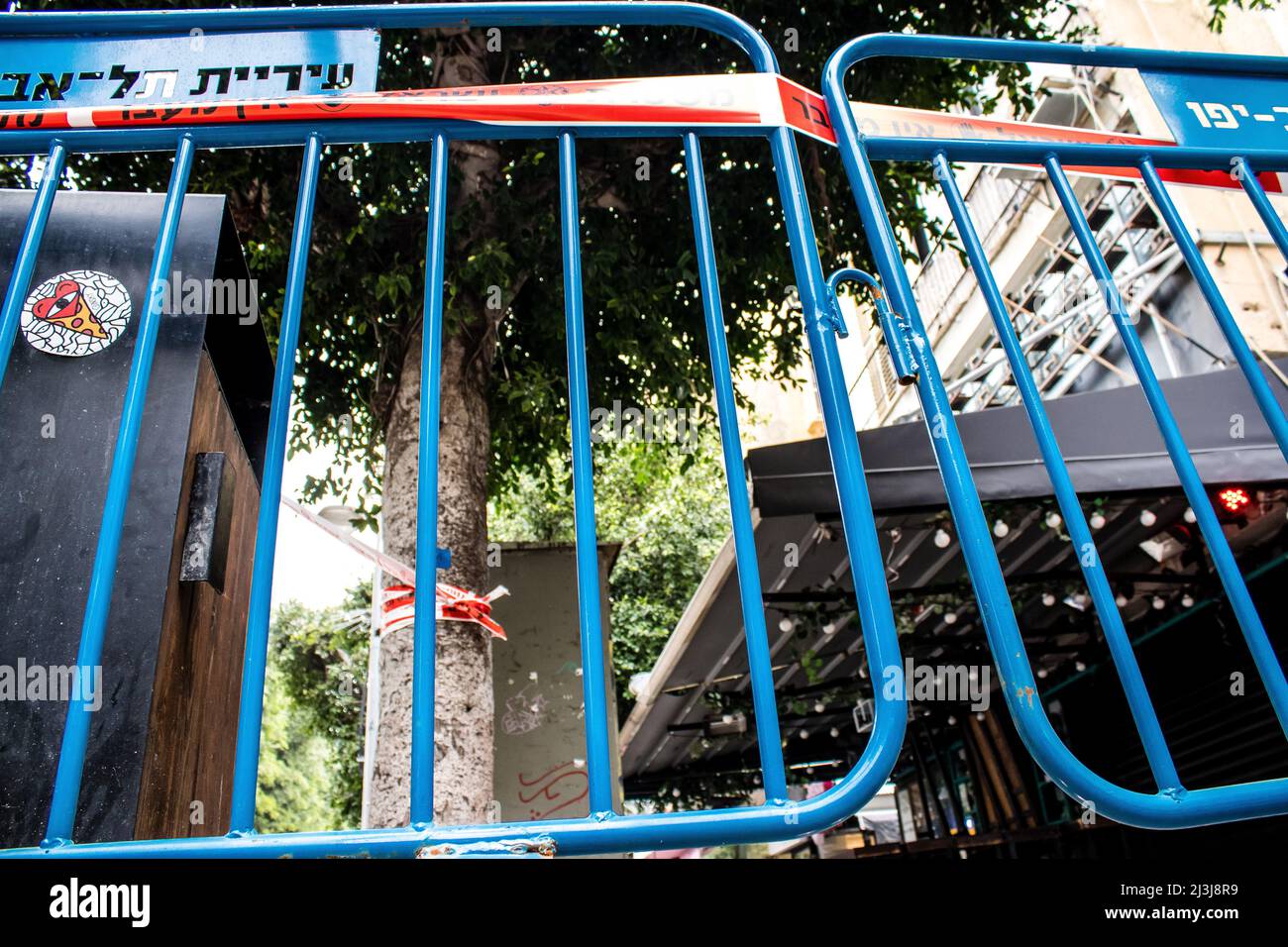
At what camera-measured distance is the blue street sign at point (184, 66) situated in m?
1.50

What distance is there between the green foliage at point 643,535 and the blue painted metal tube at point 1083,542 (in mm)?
10072

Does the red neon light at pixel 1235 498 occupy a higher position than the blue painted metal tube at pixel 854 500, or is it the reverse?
the red neon light at pixel 1235 498

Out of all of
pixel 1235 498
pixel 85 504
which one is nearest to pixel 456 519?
pixel 85 504

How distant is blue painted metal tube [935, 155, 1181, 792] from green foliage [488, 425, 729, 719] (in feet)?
33.0

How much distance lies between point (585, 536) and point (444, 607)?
285 cm

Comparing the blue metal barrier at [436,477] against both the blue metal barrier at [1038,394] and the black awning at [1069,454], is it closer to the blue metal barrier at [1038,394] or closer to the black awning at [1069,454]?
the blue metal barrier at [1038,394]

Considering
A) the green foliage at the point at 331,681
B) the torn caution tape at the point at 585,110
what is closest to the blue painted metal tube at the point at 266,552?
the torn caution tape at the point at 585,110

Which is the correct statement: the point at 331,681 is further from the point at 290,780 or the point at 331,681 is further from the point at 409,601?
the point at 290,780

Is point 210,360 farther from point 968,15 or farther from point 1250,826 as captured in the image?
point 1250,826

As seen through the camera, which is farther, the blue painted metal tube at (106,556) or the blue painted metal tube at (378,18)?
the blue painted metal tube at (378,18)

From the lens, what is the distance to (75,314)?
150 cm

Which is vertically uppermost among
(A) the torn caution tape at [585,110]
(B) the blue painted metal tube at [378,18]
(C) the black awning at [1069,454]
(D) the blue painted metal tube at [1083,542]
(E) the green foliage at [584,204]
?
(E) the green foliage at [584,204]
